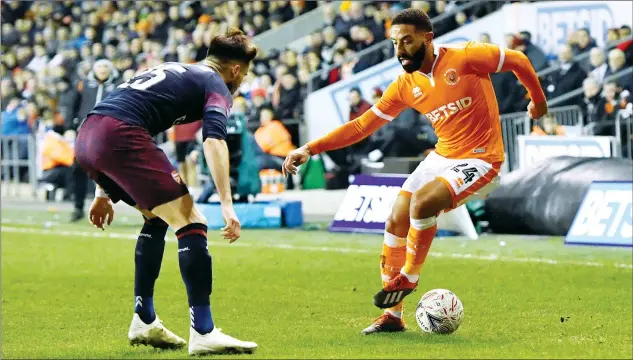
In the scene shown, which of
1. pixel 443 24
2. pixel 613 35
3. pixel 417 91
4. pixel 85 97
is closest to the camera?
pixel 417 91

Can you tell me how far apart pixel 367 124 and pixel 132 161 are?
87.5 inches

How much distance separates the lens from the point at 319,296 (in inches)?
429

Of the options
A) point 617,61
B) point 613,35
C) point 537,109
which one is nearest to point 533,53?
point 613,35

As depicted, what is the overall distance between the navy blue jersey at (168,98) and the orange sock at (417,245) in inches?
73.1

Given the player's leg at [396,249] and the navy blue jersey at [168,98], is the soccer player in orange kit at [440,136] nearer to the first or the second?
the player's leg at [396,249]

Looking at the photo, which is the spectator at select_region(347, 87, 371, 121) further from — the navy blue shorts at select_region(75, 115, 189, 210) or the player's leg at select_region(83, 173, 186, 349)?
the navy blue shorts at select_region(75, 115, 189, 210)

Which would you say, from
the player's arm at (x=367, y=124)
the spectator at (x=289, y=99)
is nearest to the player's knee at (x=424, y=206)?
the player's arm at (x=367, y=124)

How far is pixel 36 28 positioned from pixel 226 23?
33.2ft

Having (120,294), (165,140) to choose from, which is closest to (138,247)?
(120,294)

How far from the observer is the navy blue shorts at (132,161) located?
7.21 meters

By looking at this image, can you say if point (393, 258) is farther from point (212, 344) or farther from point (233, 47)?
point (233, 47)

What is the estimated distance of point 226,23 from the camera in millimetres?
28219

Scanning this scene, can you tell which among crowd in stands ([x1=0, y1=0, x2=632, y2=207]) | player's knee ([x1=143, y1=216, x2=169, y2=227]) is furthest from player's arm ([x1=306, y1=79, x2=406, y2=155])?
crowd in stands ([x1=0, y1=0, x2=632, y2=207])

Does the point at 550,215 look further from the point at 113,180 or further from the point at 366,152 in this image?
the point at 113,180
